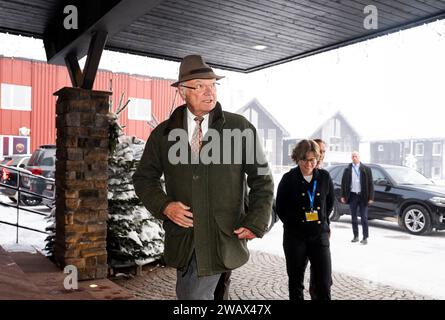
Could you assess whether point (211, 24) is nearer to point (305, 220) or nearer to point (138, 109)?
point (305, 220)

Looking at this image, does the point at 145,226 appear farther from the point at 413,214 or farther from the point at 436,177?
the point at 436,177

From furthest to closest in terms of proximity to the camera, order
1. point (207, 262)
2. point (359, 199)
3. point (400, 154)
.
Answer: point (400, 154) < point (359, 199) < point (207, 262)

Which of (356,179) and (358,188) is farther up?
(356,179)

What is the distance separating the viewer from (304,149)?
4.11 metres

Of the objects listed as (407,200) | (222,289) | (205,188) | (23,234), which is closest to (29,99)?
(23,234)

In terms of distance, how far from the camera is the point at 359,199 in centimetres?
900

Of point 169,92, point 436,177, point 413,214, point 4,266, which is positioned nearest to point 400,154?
point 436,177

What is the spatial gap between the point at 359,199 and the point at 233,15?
4.86 metres

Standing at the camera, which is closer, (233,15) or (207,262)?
(207,262)

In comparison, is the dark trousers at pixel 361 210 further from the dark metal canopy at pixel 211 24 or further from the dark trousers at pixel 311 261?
the dark trousers at pixel 311 261

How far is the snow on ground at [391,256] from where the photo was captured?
20.0ft

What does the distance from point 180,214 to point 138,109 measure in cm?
2310

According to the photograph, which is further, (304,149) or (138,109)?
(138,109)

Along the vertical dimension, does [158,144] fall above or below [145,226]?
above
